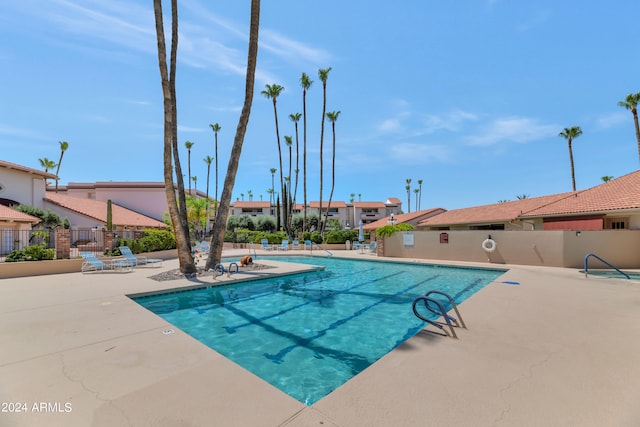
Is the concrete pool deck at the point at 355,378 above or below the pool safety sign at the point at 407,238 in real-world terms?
below

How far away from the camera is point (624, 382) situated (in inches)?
119

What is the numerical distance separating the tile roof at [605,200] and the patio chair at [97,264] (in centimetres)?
2419

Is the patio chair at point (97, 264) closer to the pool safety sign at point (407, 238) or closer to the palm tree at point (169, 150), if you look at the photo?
the palm tree at point (169, 150)

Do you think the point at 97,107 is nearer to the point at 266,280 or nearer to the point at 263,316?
the point at 266,280

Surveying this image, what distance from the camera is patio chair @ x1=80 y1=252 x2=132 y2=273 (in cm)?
1188

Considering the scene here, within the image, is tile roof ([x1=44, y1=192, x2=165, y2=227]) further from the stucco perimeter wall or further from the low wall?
the stucco perimeter wall

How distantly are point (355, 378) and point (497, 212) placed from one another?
24897mm

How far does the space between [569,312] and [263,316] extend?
22.9ft

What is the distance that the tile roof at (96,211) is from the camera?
1050 inches

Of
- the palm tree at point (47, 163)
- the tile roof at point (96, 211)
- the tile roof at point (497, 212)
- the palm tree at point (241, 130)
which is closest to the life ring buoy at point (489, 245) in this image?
the tile roof at point (497, 212)

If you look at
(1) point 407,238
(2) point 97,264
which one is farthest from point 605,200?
(2) point 97,264

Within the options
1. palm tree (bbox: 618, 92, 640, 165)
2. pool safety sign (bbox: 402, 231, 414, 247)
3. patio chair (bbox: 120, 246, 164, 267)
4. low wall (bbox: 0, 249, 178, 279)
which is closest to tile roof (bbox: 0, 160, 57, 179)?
patio chair (bbox: 120, 246, 164, 267)

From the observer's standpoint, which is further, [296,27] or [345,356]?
[296,27]

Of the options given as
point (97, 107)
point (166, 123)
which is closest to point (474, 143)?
point (166, 123)
